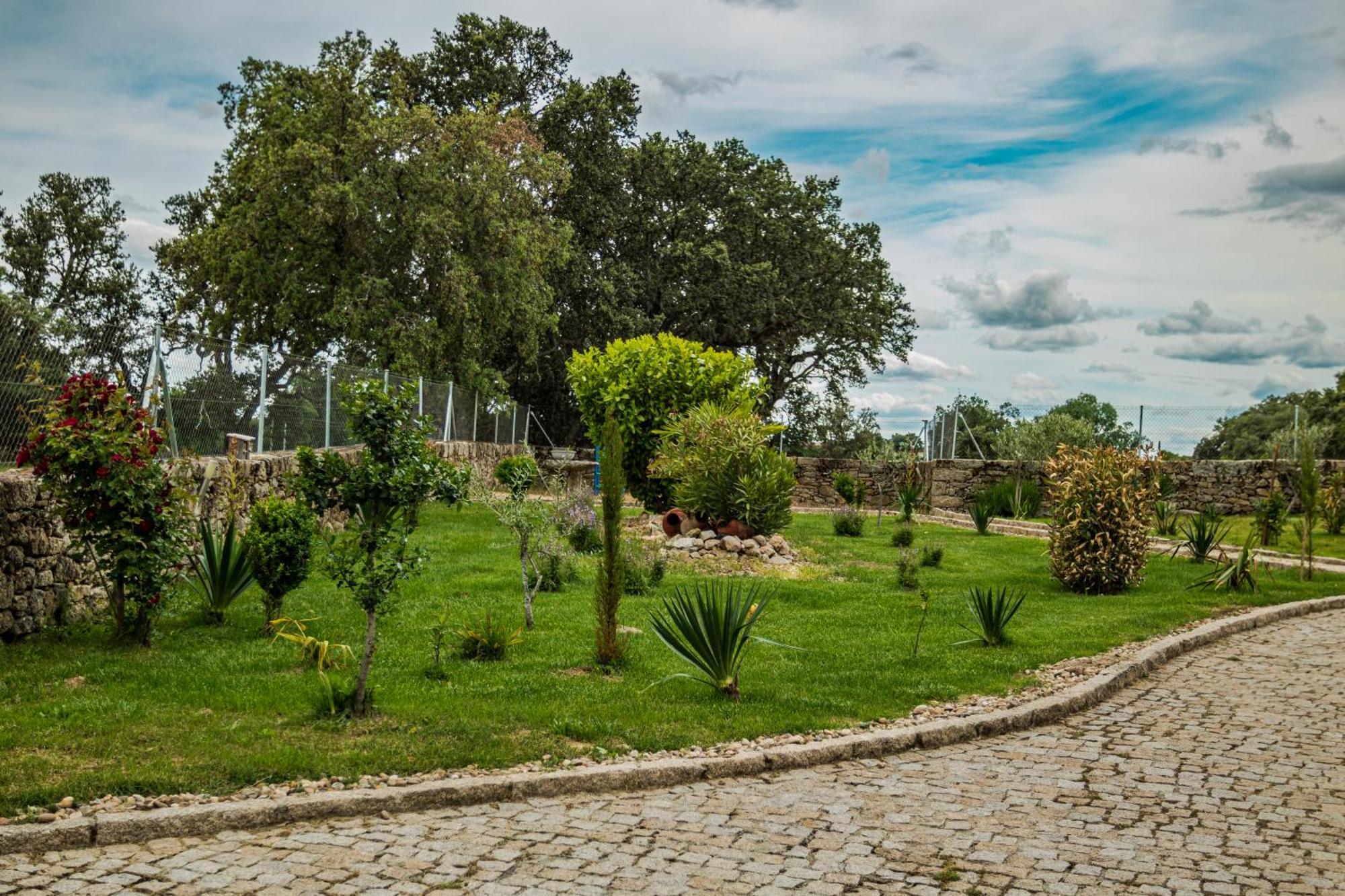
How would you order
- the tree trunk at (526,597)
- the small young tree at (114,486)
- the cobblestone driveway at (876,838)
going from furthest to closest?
the tree trunk at (526,597) → the small young tree at (114,486) → the cobblestone driveway at (876,838)

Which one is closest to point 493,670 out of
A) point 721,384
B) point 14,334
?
point 14,334

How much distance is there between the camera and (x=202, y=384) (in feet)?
41.8

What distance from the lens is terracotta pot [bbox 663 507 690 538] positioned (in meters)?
16.7

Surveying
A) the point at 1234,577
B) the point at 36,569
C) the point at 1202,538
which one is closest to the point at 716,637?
the point at 36,569

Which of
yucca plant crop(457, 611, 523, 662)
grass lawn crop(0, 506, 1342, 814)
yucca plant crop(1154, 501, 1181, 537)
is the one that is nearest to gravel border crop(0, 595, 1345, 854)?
grass lawn crop(0, 506, 1342, 814)

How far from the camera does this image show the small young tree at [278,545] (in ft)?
29.0

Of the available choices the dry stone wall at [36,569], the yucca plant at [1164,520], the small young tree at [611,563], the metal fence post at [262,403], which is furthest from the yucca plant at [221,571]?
the yucca plant at [1164,520]

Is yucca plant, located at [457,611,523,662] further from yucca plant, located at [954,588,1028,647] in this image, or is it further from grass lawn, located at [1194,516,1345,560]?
grass lawn, located at [1194,516,1345,560]

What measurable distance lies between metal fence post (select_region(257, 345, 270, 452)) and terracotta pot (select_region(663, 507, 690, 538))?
590 centimetres

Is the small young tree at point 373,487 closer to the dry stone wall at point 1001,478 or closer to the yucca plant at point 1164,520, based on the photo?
the dry stone wall at point 1001,478

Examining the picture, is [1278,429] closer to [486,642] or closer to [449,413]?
[449,413]

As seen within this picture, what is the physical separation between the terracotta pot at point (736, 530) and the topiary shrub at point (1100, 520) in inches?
177

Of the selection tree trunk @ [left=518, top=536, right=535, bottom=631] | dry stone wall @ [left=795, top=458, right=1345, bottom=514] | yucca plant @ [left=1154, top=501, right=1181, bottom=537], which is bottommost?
tree trunk @ [left=518, top=536, right=535, bottom=631]

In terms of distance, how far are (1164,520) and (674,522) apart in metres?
9.01
